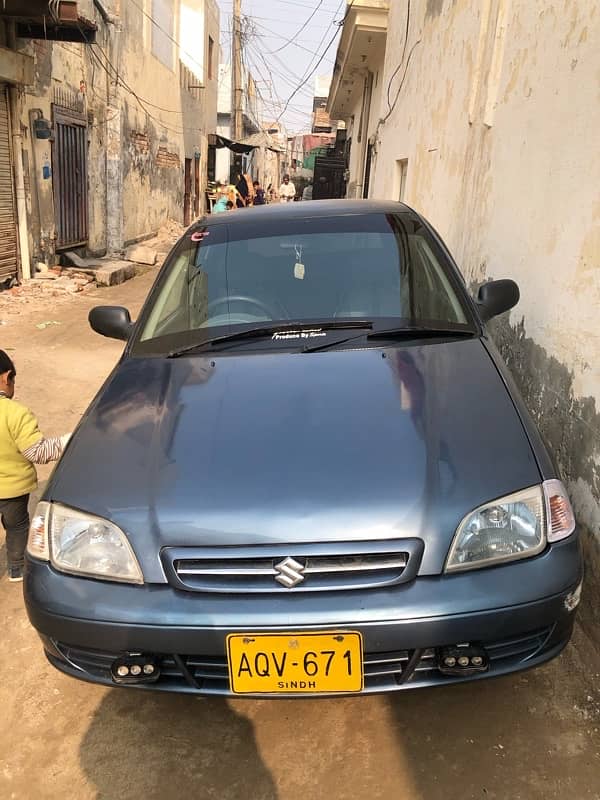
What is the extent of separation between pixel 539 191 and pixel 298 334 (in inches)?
75.3

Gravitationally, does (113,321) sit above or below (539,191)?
below

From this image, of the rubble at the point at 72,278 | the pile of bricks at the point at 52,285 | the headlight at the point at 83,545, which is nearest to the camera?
the headlight at the point at 83,545

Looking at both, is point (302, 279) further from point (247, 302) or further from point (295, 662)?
point (295, 662)

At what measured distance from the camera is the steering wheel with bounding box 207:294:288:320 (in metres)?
2.86

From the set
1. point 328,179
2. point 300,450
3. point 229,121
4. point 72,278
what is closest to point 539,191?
point 300,450

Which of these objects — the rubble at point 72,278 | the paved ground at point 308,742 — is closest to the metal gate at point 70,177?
the rubble at point 72,278

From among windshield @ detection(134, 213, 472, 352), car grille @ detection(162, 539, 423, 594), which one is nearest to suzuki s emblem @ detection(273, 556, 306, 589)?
car grille @ detection(162, 539, 423, 594)

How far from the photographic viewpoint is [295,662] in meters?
1.80

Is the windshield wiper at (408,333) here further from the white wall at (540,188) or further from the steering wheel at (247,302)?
the white wall at (540,188)

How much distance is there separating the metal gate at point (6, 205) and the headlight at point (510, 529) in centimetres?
884

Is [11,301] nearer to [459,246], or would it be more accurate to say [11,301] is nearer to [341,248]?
[459,246]

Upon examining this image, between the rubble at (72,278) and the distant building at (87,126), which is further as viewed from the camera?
the rubble at (72,278)

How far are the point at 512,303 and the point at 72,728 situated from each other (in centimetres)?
246

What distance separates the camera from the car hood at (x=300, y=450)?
1826mm
